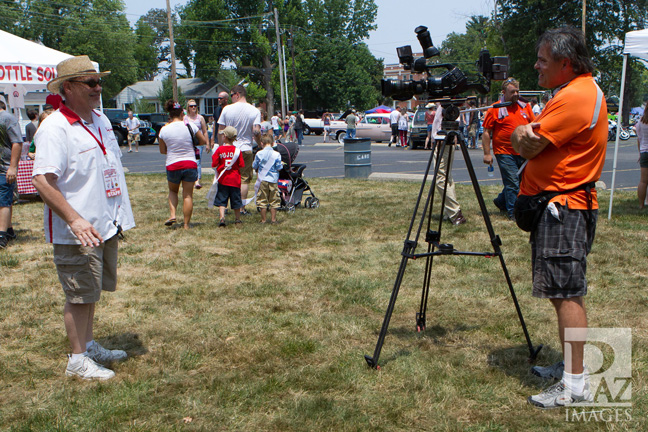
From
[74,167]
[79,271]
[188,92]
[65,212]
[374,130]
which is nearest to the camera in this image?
[65,212]

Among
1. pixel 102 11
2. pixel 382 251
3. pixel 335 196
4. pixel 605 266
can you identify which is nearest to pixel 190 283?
pixel 382 251

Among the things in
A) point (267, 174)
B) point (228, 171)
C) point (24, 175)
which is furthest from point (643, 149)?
point (24, 175)

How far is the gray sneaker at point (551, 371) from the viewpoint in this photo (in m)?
3.60

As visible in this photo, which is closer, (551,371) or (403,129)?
(551,371)

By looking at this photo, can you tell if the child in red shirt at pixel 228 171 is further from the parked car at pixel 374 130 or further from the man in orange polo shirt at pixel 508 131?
the parked car at pixel 374 130

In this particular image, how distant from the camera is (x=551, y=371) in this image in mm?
3637

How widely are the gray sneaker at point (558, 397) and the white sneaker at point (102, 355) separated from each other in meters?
2.65

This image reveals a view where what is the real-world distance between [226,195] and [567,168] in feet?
20.5

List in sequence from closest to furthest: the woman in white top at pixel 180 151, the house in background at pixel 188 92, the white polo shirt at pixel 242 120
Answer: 1. the woman in white top at pixel 180 151
2. the white polo shirt at pixel 242 120
3. the house in background at pixel 188 92

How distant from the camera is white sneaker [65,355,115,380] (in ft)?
12.3

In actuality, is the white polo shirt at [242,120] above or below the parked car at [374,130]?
above

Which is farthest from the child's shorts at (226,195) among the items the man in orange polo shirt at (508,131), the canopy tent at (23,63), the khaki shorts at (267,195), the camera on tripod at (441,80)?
the camera on tripod at (441,80)

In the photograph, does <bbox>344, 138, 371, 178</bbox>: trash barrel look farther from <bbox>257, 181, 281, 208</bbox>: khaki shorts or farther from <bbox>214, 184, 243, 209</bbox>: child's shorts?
<bbox>214, 184, 243, 209</bbox>: child's shorts

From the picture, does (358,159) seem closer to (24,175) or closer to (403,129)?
(24,175)
